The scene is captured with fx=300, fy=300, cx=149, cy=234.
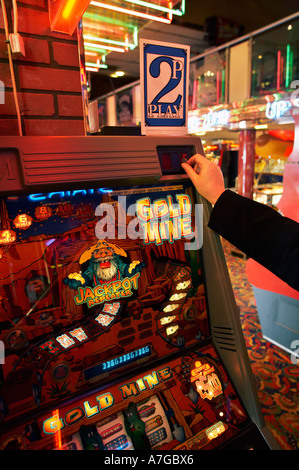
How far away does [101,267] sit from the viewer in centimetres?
97

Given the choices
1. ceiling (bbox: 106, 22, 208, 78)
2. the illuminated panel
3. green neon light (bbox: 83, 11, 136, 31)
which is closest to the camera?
the illuminated panel

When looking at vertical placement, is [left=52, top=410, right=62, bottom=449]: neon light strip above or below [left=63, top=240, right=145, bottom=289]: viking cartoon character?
below

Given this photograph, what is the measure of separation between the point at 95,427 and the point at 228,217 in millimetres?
798

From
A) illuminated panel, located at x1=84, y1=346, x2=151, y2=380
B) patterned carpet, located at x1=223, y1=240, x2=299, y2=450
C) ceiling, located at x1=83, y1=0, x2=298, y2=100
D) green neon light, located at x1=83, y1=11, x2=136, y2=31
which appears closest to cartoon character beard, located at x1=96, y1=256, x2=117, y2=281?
illuminated panel, located at x1=84, y1=346, x2=151, y2=380

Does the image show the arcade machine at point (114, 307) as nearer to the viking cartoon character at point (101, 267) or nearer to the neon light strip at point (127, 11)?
the viking cartoon character at point (101, 267)

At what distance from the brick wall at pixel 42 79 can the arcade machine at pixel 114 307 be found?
37cm

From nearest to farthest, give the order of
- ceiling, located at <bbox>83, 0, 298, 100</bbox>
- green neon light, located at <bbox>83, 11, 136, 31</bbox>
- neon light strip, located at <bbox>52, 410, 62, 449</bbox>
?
neon light strip, located at <bbox>52, 410, 62, 449</bbox> → green neon light, located at <bbox>83, 11, 136, 31</bbox> → ceiling, located at <bbox>83, 0, 298, 100</bbox>

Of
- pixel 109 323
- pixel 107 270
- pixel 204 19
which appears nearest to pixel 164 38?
pixel 204 19

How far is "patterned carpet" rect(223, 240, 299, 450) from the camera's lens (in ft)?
6.06

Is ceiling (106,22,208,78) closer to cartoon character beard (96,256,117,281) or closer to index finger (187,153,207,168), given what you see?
index finger (187,153,207,168)

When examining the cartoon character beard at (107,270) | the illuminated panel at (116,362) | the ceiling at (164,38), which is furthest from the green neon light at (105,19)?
the ceiling at (164,38)

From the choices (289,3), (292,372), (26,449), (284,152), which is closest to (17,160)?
(26,449)

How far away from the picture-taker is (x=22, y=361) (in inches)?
33.9

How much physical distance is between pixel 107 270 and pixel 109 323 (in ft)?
0.58
